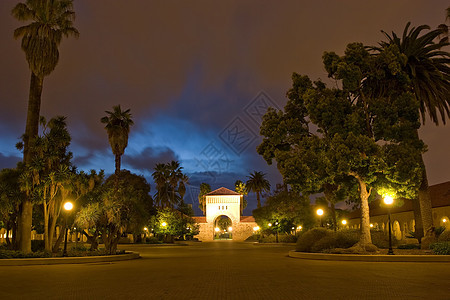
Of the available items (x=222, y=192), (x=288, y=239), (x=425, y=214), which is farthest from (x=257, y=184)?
(x=425, y=214)

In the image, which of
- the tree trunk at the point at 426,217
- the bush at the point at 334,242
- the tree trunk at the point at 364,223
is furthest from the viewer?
the tree trunk at the point at 426,217

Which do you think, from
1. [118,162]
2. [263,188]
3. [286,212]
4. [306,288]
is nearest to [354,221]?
[263,188]

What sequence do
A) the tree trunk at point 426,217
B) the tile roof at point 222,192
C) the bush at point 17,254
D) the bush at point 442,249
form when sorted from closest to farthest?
1. the bush at point 442,249
2. the bush at point 17,254
3. the tree trunk at point 426,217
4. the tile roof at point 222,192

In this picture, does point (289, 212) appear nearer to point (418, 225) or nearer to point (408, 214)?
point (408, 214)

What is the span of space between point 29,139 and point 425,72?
75.6 feet

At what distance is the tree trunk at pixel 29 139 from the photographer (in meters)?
21.1

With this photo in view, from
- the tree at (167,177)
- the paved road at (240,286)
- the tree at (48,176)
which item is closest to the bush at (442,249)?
the paved road at (240,286)

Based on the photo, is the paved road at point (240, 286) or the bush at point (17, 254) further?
the bush at point (17, 254)

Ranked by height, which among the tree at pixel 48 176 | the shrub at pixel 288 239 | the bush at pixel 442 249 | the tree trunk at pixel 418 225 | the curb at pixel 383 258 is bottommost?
the shrub at pixel 288 239

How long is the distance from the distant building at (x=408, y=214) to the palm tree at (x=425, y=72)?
970 centimetres

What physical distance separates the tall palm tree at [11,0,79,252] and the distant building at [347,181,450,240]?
83.6 feet

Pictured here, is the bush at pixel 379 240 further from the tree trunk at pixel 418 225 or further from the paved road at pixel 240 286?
the paved road at pixel 240 286

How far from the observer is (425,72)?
23.1 meters

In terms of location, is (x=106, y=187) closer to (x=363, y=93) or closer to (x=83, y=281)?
(x=83, y=281)
